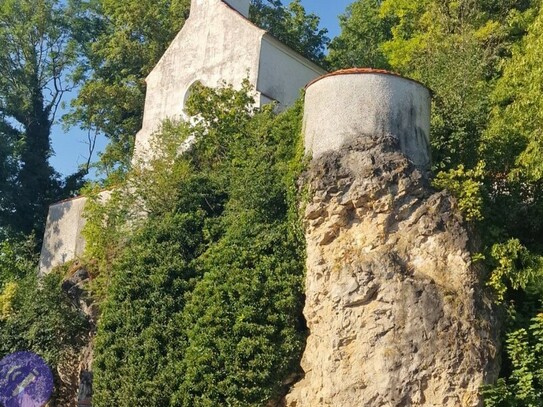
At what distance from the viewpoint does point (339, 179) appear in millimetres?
13367

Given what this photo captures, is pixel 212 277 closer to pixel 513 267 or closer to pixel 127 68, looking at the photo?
pixel 513 267

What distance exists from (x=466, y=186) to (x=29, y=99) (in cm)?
2151

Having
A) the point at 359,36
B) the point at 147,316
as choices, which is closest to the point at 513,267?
the point at 147,316

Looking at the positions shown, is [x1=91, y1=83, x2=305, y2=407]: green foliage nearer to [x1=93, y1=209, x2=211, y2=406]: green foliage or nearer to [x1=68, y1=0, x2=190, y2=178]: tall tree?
[x1=93, y1=209, x2=211, y2=406]: green foliage

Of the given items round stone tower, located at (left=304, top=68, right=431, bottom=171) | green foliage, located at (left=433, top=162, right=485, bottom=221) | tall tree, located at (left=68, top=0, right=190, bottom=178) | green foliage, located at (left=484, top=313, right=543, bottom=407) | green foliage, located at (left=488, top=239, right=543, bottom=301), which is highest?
tall tree, located at (left=68, top=0, right=190, bottom=178)

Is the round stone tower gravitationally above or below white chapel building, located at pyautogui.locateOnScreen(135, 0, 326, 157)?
below

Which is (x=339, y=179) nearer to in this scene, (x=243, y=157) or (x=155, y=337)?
(x=243, y=157)

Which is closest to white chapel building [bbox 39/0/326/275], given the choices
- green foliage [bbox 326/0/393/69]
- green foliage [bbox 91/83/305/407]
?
green foliage [bbox 91/83/305/407]

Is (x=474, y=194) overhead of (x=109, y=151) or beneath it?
beneath

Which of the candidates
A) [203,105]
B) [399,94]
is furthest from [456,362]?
[203,105]

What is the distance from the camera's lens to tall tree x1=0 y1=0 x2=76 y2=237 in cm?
2689

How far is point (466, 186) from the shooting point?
1309cm

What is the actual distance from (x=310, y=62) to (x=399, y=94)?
23.3 feet

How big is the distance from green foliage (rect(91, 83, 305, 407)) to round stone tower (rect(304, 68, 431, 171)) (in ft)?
3.24
